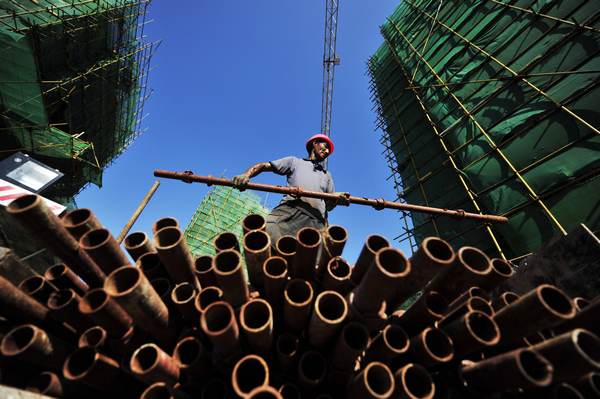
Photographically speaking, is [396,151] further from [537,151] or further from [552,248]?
[552,248]

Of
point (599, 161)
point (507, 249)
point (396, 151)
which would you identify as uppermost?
point (396, 151)

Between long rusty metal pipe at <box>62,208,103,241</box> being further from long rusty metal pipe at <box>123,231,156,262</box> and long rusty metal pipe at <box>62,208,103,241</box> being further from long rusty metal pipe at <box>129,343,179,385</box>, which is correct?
long rusty metal pipe at <box>129,343,179,385</box>

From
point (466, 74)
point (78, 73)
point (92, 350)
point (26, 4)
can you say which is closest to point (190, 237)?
→ point (78, 73)

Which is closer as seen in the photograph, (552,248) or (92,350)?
(92,350)

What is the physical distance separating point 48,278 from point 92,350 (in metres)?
0.77

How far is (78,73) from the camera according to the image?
12.9m

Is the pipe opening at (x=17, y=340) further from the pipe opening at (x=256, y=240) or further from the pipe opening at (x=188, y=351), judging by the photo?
the pipe opening at (x=256, y=240)

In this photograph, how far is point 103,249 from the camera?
5.78 feet

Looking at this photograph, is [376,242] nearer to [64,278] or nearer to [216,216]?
[64,278]

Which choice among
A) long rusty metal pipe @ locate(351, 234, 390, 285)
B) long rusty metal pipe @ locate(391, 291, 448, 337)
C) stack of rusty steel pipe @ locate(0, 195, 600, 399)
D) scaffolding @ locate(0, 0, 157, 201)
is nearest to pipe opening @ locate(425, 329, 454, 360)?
stack of rusty steel pipe @ locate(0, 195, 600, 399)

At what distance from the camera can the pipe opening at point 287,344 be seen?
171cm

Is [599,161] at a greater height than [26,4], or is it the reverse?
[26,4]

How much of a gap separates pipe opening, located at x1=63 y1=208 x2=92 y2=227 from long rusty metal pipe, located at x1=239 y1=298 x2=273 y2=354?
1333mm

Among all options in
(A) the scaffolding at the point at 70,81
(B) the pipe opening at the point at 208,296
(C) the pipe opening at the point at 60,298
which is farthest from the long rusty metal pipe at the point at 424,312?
(A) the scaffolding at the point at 70,81
